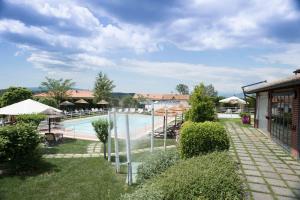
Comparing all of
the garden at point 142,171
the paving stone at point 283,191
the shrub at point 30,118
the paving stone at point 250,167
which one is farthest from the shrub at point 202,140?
the shrub at point 30,118

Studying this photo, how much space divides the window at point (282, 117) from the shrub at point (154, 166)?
16.0 feet

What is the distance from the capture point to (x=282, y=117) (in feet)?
35.9

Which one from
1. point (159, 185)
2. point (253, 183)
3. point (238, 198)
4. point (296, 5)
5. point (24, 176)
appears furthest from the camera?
point (24, 176)

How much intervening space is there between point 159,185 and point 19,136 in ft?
18.9

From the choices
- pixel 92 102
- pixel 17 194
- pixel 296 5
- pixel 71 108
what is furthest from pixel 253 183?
pixel 92 102

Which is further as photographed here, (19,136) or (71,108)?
(71,108)

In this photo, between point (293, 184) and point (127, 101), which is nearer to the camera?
point (293, 184)

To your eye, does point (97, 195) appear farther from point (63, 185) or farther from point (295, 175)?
point (295, 175)

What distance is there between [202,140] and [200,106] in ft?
8.98

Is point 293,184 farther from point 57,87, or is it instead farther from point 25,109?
point 57,87

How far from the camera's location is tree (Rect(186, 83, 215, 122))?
387 inches

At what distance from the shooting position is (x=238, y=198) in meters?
4.30

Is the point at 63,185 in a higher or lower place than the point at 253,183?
lower

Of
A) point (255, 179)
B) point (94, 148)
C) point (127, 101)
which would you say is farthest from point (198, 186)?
point (127, 101)
